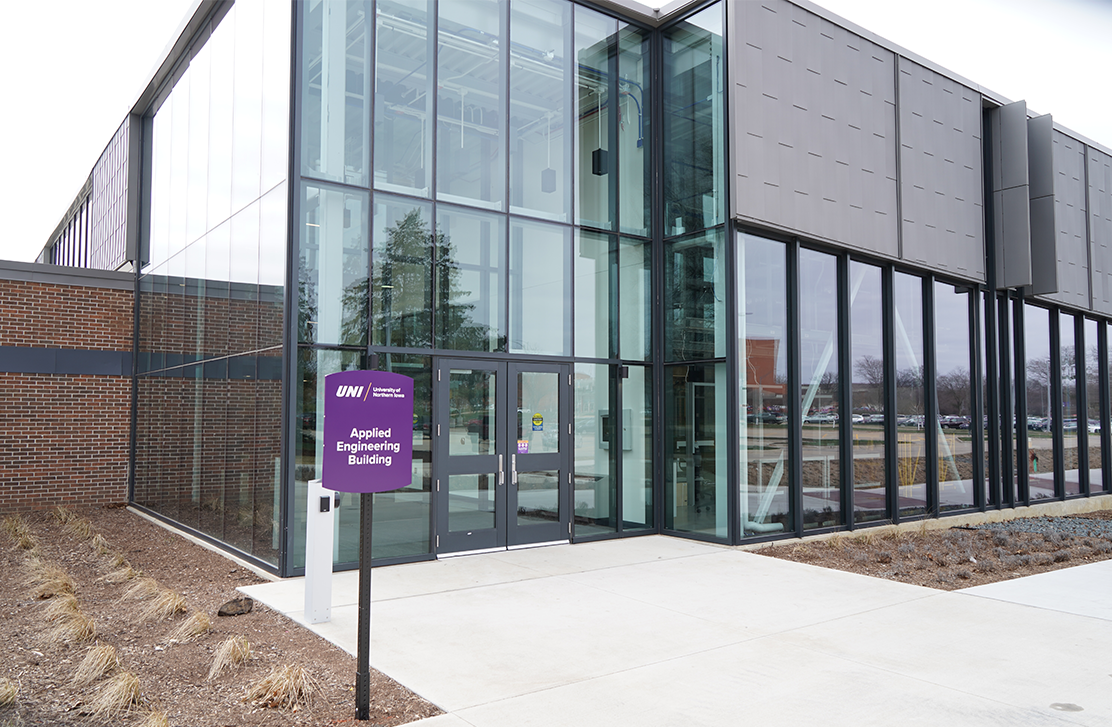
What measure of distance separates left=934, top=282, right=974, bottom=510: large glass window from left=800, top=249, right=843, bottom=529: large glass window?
2.76m

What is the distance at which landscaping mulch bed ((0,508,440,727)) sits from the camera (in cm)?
475

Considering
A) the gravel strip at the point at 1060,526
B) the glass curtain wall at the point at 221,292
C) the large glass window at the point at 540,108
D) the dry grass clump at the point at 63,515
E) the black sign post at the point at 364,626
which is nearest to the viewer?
the black sign post at the point at 364,626

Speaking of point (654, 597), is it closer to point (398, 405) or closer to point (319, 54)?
point (398, 405)

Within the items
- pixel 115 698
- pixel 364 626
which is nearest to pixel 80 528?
pixel 115 698

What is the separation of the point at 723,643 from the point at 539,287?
578 cm

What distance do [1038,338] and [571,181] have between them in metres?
11.0

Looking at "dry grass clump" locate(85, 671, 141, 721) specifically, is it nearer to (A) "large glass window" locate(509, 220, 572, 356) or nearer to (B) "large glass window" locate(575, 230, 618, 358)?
(A) "large glass window" locate(509, 220, 572, 356)

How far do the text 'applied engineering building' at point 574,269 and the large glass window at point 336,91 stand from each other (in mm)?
34

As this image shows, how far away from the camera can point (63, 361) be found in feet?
48.7

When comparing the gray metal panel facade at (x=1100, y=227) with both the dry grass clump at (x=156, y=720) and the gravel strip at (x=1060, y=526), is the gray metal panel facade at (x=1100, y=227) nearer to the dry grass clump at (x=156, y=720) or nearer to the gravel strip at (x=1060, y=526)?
the gravel strip at (x=1060, y=526)

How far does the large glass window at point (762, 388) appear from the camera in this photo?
10.9m

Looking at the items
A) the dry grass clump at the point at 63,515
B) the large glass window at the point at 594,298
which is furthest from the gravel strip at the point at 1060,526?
the dry grass clump at the point at 63,515

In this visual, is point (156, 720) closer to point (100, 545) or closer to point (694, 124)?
point (100, 545)

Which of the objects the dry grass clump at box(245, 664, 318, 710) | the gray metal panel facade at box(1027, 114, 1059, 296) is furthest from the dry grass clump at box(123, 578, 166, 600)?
the gray metal panel facade at box(1027, 114, 1059, 296)
